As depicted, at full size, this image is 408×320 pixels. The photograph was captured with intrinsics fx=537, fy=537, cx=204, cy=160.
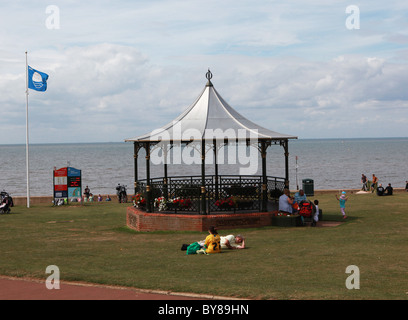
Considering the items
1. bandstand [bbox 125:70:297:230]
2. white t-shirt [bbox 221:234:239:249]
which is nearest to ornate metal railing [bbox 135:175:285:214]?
bandstand [bbox 125:70:297:230]

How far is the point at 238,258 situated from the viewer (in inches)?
566

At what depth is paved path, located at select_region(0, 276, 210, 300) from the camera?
10211 mm

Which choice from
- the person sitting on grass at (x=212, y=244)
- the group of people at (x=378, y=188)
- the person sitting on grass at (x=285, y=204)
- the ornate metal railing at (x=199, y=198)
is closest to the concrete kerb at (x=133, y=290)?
the person sitting on grass at (x=212, y=244)

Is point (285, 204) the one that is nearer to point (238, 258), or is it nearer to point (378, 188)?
point (238, 258)

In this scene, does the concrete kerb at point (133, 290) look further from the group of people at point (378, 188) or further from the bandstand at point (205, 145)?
the group of people at point (378, 188)

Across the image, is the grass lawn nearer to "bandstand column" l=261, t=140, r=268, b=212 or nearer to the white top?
"bandstand column" l=261, t=140, r=268, b=212

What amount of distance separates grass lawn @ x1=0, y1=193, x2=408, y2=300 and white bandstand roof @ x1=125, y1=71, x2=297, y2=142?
369 cm

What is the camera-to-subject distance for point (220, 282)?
1130 centimetres

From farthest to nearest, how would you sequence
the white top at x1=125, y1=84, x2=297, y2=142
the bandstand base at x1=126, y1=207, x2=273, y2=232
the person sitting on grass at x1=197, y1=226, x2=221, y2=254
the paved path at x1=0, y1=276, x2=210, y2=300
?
the white top at x1=125, y1=84, x2=297, y2=142 < the bandstand base at x1=126, y1=207, x2=273, y2=232 < the person sitting on grass at x1=197, y1=226, x2=221, y2=254 < the paved path at x1=0, y1=276, x2=210, y2=300

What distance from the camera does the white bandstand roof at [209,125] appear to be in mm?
20891

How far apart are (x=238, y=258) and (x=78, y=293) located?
503 centimetres
